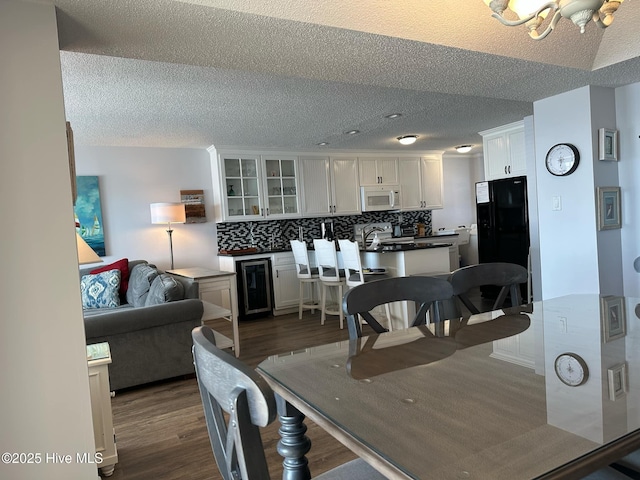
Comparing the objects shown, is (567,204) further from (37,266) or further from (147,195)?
(147,195)

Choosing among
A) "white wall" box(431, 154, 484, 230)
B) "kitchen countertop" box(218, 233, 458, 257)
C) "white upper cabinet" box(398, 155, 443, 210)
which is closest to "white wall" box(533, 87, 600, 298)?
"kitchen countertop" box(218, 233, 458, 257)

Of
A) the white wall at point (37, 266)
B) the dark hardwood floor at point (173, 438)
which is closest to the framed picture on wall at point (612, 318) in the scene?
the dark hardwood floor at point (173, 438)

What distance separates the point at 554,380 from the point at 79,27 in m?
2.10

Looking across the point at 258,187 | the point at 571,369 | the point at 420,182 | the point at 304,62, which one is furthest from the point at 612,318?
the point at 420,182

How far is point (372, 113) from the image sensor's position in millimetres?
4320

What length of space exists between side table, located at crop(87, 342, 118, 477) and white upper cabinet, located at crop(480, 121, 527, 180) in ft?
15.7

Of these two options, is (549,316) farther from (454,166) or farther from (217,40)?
(454,166)

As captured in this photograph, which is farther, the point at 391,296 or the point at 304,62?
the point at 304,62

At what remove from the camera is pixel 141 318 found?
3244 millimetres

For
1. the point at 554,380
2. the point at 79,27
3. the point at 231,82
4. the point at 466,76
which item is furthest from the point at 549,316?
the point at 231,82

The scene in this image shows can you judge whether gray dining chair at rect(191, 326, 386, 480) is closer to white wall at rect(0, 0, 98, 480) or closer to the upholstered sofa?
white wall at rect(0, 0, 98, 480)

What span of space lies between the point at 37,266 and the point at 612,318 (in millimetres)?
2136

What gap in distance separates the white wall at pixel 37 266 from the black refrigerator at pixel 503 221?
→ 4.77 meters

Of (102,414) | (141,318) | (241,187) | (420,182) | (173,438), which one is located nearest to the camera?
(102,414)
